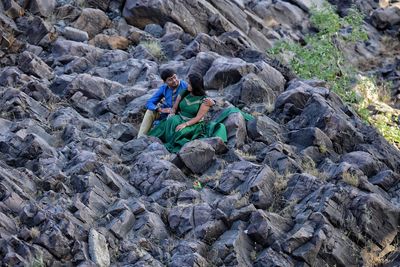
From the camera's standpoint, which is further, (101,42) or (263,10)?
(263,10)

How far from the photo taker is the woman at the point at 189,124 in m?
12.0

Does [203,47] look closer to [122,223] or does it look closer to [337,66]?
[337,66]

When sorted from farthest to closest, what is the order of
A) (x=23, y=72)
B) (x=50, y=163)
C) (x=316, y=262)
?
(x=23, y=72)
(x=50, y=163)
(x=316, y=262)

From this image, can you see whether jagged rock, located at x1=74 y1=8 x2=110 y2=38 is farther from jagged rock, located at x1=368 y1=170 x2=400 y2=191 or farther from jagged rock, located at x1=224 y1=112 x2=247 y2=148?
jagged rock, located at x1=368 y1=170 x2=400 y2=191

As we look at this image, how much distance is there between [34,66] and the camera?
14789mm

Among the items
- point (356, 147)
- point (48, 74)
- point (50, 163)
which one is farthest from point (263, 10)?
point (50, 163)

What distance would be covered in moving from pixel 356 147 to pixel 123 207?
14.1ft

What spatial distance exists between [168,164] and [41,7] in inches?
309

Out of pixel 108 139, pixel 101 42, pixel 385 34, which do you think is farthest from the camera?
pixel 385 34

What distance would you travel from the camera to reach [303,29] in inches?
904

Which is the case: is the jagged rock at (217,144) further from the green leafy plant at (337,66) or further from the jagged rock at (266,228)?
the green leafy plant at (337,66)

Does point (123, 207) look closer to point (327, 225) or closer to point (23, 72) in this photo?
Result: point (327, 225)

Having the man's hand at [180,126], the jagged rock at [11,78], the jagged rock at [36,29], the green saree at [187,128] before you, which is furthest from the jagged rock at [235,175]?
the jagged rock at [36,29]

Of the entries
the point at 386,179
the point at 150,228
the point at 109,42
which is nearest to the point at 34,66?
the point at 109,42
